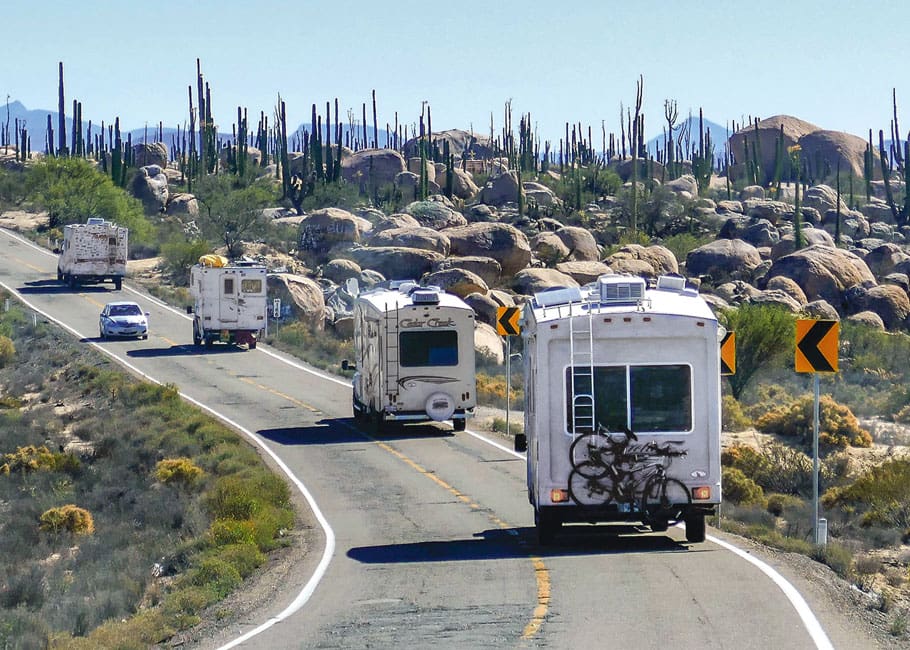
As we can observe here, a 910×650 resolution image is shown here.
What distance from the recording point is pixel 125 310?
4884 centimetres

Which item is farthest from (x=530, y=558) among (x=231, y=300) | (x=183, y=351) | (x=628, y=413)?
(x=183, y=351)

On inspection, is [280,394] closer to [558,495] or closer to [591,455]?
[558,495]

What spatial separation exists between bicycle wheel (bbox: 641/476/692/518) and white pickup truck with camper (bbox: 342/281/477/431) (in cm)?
1212

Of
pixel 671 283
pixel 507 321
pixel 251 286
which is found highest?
pixel 251 286

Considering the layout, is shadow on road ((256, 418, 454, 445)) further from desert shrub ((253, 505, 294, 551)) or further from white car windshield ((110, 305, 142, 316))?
white car windshield ((110, 305, 142, 316))

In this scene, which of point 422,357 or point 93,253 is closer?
point 422,357

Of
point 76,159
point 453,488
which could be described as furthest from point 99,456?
point 76,159

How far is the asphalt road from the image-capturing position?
11.4 metres

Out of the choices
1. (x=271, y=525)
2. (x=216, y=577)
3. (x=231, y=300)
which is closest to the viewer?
(x=216, y=577)

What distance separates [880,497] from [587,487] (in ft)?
26.7

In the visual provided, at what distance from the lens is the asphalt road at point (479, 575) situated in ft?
37.5

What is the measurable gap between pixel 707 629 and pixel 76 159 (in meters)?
83.5

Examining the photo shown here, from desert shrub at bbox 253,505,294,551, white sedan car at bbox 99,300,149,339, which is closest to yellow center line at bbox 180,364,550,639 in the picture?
desert shrub at bbox 253,505,294,551

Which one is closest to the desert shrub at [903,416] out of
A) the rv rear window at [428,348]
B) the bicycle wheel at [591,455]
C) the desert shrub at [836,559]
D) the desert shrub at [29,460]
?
the rv rear window at [428,348]
